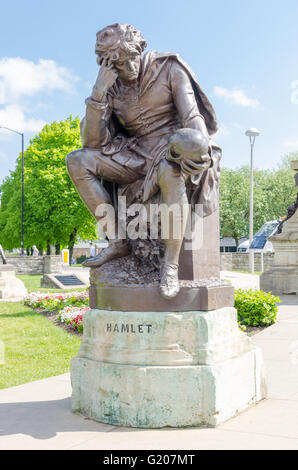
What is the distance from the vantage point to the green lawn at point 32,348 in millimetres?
6625

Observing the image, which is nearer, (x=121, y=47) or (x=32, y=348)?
(x=121, y=47)

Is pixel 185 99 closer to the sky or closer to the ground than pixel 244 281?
closer to the sky

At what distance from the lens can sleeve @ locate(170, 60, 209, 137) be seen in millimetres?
4016

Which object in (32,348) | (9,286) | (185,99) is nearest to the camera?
(185,99)

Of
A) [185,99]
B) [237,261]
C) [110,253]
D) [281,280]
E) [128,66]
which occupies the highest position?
[128,66]

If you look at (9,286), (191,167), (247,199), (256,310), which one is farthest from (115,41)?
(247,199)

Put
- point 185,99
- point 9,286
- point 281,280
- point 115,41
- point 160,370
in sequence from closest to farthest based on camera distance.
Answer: point 160,370 → point 115,41 → point 185,99 → point 281,280 → point 9,286

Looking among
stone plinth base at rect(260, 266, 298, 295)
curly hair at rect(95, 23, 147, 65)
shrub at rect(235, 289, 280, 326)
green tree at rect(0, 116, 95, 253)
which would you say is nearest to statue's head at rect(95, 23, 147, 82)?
curly hair at rect(95, 23, 147, 65)

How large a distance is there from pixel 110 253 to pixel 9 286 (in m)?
12.4

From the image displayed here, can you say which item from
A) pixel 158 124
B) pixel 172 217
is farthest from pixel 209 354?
pixel 158 124

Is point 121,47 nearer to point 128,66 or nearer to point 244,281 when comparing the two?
point 128,66

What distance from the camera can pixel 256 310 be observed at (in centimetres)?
931

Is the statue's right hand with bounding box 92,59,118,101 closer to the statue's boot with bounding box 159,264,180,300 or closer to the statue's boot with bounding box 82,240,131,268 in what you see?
the statue's boot with bounding box 82,240,131,268

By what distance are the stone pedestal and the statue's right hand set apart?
12.8 metres
